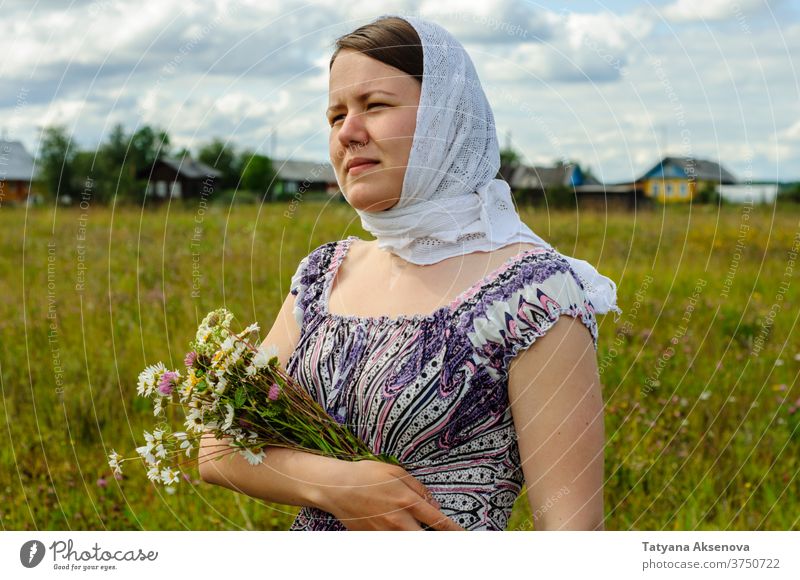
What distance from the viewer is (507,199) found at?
2.25 m

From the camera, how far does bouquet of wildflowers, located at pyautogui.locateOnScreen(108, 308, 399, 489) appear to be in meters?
2.19

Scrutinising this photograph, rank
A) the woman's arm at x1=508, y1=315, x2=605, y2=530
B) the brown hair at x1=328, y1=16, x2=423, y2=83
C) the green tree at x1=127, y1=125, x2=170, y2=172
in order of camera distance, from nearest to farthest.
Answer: the woman's arm at x1=508, y1=315, x2=605, y2=530 < the brown hair at x1=328, y1=16, x2=423, y2=83 < the green tree at x1=127, y1=125, x2=170, y2=172

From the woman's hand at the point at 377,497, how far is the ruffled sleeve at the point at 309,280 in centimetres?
53

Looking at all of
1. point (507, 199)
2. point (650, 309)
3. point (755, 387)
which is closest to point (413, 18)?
point (507, 199)

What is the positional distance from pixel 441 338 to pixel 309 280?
0.56m

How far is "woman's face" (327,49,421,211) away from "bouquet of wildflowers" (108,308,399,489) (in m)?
0.48

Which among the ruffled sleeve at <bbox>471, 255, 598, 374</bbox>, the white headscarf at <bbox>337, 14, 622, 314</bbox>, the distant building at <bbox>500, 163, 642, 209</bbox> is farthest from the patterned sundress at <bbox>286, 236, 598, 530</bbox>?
the distant building at <bbox>500, 163, 642, 209</bbox>

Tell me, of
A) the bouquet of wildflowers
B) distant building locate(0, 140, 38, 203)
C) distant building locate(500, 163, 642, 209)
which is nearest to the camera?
the bouquet of wildflowers

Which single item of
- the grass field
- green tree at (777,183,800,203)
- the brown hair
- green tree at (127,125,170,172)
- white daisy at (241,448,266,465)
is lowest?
the grass field

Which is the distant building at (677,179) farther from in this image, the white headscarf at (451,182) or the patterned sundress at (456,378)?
the patterned sundress at (456,378)

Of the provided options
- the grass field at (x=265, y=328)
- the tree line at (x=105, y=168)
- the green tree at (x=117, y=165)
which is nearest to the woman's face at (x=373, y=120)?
the grass field at (x=265, y=328)

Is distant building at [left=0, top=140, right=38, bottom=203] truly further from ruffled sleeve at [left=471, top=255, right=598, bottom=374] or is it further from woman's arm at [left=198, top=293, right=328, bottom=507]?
ruffled sleeve at [left=471, top=255, right=598, bottom=374]
